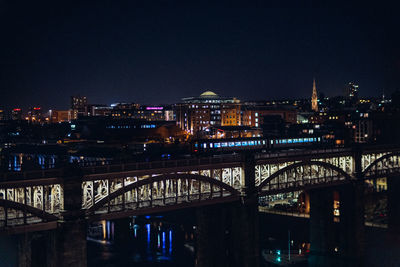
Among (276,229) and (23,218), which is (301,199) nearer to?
(276,229)

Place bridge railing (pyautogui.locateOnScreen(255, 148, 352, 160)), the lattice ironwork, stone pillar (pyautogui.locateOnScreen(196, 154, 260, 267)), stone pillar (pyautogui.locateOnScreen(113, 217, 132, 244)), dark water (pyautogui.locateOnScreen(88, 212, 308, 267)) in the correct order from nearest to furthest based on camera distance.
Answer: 1. the lattice ironwork
2. stone pillar (pyautogui.locateOnScreen(196, 154, 260, 267))
3. bridge railing (pyautogui.locateOnScreen(255, 148, 352, 160))
4. dark water (pyautogui.locateOnScreen(88, 212, 308, 267))
5. stone pillar (pyautogui.locateOnScreen(113, 217, 132, 244))

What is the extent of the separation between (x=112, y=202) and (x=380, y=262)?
1582 inches

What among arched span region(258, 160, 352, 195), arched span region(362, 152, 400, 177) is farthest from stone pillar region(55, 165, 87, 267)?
arched span region(362, 152, 400, 177)

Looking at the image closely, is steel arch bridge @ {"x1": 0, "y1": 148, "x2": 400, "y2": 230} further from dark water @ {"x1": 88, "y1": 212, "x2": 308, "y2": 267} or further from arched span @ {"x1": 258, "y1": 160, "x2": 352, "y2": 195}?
dark water @ {"x1": 88, "y1": 212, "x2": 308, "y2": 267}

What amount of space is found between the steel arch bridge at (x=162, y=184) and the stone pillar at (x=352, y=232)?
3.62 m

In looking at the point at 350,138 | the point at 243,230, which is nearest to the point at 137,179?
Result: the point at 243,230

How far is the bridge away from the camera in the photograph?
36.5 m

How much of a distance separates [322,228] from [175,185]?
27168mm

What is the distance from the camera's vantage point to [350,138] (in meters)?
168

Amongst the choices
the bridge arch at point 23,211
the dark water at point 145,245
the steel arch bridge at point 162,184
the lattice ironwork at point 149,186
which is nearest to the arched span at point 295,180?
the steel arch bridge at point 162,184

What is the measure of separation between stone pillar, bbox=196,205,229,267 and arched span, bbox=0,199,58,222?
18374 mm

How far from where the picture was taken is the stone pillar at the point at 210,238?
5050 centimetres

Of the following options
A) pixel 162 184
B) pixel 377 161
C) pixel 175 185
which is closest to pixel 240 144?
pixel 377 161

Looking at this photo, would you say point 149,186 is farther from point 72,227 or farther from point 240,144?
point 240,144
